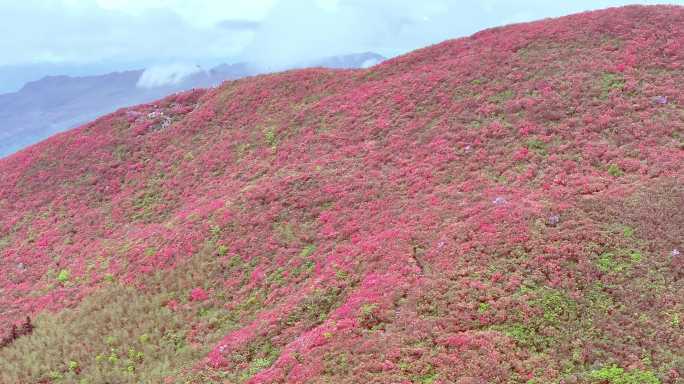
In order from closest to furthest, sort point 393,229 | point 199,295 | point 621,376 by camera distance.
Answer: point 621,376 → point 393,229 → point 199,295

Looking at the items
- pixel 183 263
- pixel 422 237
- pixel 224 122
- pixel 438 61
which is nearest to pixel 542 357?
pixel 422 237

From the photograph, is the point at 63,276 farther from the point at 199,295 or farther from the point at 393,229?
the point at 393,229

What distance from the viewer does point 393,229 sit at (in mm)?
22109

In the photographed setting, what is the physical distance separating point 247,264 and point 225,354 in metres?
6.63

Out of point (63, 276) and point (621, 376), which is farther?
point (63, 276)

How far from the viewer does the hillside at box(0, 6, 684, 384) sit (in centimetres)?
1460

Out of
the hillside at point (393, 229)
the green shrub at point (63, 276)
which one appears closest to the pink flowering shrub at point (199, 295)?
the hillside at point (393, 229)

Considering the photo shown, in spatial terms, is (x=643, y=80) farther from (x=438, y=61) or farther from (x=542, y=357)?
(x=542, y=357)

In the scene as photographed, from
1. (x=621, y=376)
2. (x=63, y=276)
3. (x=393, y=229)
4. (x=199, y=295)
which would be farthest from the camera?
(x=63, y=276)

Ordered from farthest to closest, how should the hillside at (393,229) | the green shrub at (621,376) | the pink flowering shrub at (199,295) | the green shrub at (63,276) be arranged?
1. the green shrub at (63,276)
2. the pink flowering shrub at (199,295)
3. the hillside at (393,229)
4. the green shrub at (621,376)

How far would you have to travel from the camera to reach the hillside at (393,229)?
14.6m

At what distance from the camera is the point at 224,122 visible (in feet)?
141

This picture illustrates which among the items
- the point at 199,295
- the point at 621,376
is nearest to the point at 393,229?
the point at 199,295

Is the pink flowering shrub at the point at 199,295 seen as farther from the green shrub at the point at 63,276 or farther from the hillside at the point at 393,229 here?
the green shrub at the point at 63,276
